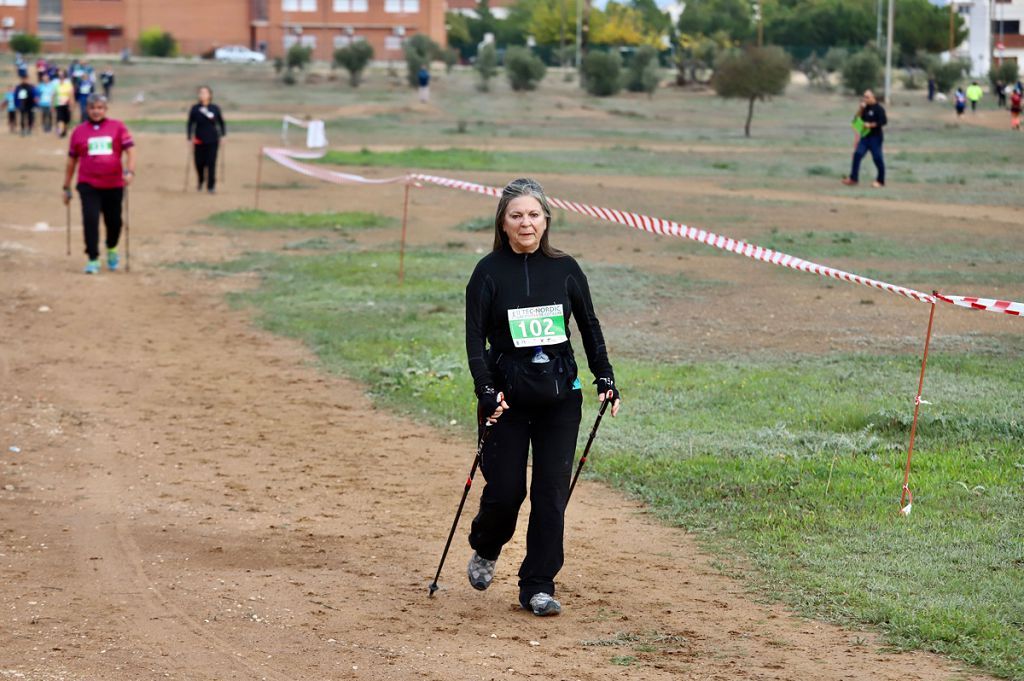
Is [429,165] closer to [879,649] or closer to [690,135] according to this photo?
[690,135]

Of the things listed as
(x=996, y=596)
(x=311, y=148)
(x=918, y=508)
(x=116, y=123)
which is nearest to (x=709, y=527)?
(x=918, y=508)

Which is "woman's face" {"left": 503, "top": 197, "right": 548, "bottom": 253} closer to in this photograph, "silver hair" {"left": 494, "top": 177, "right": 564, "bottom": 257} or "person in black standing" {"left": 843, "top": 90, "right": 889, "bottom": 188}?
"silver hair" {"left": 494, "top": 177, "right": 564, "bottom": 257}

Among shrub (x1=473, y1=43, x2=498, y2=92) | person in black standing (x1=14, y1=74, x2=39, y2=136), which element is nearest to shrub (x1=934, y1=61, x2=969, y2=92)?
shrub (x1=473, y1=43, x2=498, y2=92)

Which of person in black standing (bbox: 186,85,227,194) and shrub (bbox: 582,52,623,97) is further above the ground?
shrub (bbox: 582,52,623,97)

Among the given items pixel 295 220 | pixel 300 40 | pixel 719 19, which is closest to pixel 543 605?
pixel 295 220

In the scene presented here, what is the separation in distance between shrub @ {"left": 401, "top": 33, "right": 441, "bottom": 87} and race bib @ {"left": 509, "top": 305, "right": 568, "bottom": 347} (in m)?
70.7

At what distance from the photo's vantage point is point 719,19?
126 meters

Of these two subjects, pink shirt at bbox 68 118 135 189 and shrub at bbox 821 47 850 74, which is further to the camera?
shrub at bbox 821 47 850 74

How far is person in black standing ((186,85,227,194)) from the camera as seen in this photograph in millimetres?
27016

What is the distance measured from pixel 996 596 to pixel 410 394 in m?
5.99

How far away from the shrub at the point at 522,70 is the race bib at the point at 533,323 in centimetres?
7253

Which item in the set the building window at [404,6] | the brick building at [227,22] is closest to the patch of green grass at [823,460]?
the brick building at [227,22]

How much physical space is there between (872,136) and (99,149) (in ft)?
57.0

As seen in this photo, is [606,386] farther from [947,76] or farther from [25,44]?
[25,44]
